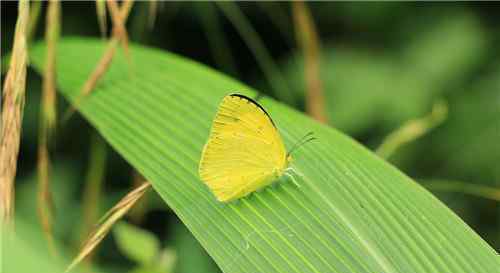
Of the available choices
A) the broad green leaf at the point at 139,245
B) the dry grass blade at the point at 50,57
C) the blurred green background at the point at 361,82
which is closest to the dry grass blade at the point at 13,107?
the dry grass blade at the point at 50,57

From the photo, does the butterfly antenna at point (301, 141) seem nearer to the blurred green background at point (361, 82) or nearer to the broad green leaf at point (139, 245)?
the broad green leaf at point (139, 245)

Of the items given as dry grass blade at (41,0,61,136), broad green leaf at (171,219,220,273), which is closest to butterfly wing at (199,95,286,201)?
dry grass blade at (41,0,61,136)

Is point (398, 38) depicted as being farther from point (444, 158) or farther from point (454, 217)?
point (454, 217)

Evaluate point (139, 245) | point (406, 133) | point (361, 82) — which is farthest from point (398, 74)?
point (139, 245)

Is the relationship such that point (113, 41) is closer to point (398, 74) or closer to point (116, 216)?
point (116, 216)

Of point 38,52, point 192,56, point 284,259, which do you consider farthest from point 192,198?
point 192,56

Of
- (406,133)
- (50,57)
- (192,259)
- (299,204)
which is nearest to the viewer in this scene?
(299,204)

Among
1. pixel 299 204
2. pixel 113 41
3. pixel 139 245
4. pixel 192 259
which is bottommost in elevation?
pixel 192 259

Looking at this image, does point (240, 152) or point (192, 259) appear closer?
point (240, 152)
